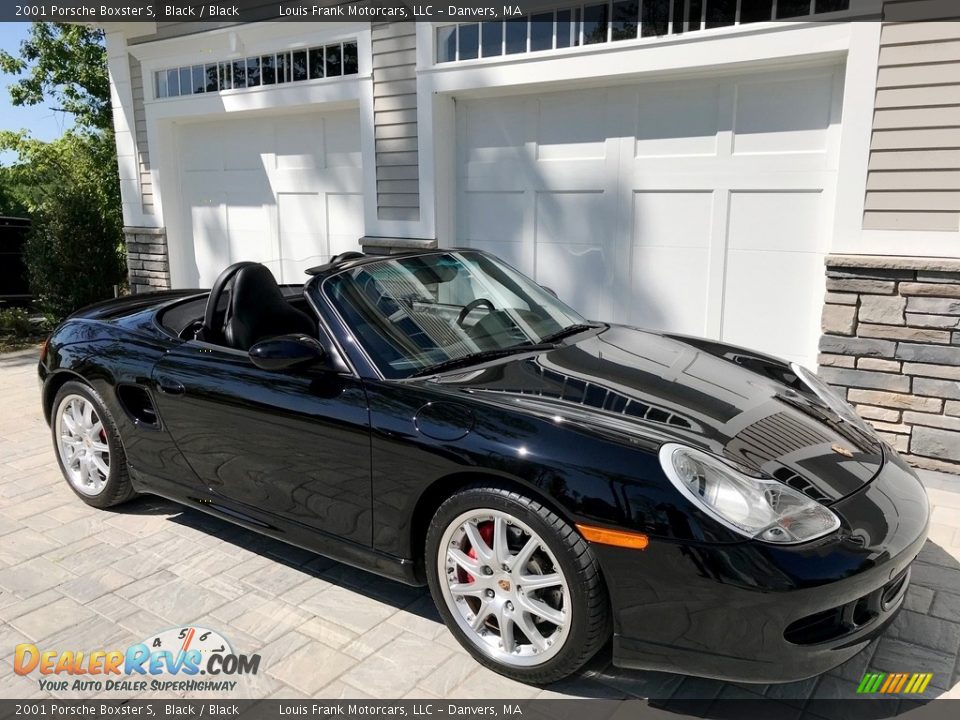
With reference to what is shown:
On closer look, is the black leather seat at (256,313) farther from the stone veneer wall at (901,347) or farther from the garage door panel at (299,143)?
the garage door panel at (299,143)

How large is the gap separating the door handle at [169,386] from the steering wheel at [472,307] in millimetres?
1324

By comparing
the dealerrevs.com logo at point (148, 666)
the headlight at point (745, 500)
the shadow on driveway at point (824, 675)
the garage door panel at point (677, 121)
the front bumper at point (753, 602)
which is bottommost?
the dealerrevs.com logo at point (148, 666)

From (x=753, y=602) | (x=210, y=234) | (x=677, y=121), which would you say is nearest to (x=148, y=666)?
A: (x=753, y=602)

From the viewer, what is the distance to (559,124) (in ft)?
20.4

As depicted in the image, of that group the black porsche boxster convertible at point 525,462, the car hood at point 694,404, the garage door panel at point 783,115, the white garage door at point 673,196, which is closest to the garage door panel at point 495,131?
the white garage door at point 673,196

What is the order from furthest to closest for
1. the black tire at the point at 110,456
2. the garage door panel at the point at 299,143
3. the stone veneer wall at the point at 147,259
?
1. the stone veneer wall at the point at 147,259
2. the garage door panel at the point at 299,143
3. the black tire at the point at 110,456

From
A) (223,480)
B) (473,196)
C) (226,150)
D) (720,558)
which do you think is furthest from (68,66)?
(720,558)

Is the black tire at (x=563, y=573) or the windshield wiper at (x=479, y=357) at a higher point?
the windshield wiper at (x=479, y=357)

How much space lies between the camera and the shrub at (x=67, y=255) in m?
9.46

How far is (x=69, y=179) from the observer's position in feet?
35.3

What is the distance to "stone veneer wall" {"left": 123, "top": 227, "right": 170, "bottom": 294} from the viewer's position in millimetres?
9281

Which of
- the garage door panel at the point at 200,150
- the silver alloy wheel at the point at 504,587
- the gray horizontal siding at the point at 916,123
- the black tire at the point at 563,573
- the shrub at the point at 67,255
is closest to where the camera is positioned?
the black tire at the point at 563,573

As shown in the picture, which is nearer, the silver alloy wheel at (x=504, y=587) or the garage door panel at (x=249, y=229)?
the silver alloy wheel at (x=504, y=587)

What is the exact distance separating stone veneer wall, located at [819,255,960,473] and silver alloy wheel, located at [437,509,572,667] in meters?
3.34
